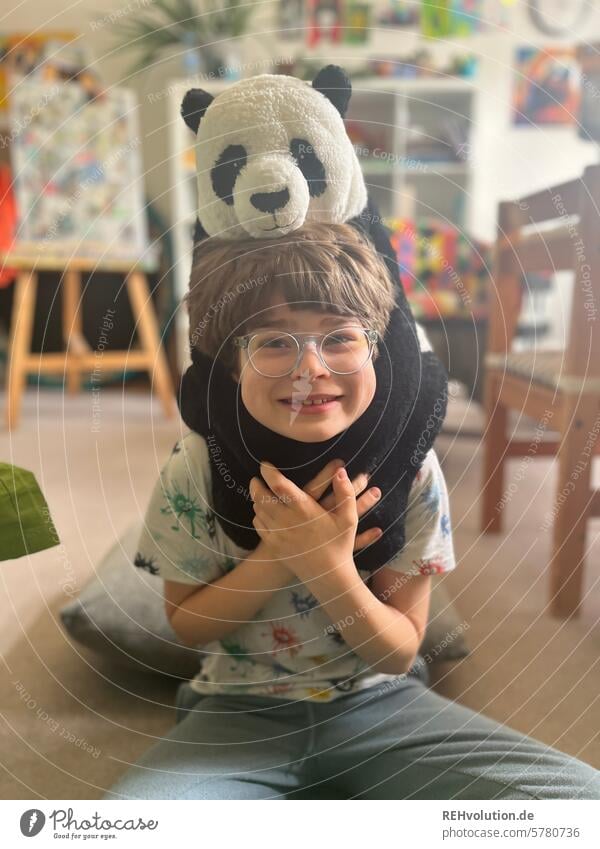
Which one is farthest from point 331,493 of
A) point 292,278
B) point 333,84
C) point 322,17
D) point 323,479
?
point 322,17

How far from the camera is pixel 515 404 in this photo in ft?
1.75

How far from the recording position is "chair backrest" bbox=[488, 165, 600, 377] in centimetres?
46

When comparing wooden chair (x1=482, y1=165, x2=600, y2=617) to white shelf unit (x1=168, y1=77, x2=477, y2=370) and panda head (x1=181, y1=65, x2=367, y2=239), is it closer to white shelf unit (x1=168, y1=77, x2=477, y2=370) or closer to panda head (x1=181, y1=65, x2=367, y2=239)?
white shelf unit (x1=168, y1=77, x2=477, y2=370)

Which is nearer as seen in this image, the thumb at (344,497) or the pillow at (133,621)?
the thumb at (344,497)

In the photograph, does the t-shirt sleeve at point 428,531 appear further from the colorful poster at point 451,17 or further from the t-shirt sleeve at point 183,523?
the colorful poster at point 451,17

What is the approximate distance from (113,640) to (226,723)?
0.19 m

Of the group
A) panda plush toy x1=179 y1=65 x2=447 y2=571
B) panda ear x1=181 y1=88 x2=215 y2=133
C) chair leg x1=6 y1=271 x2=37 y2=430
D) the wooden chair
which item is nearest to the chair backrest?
the wooden chair

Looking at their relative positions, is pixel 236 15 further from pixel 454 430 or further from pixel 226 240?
pixel 454 430

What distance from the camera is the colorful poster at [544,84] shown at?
0.47m

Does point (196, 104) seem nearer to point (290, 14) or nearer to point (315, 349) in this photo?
point (315, 349)

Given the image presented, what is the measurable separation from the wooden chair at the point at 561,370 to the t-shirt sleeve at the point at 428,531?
0.06 metres

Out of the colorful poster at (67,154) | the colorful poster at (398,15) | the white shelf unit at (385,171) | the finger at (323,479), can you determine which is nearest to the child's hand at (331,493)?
the finger at (323,479)

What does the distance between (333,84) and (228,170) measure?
0.25 ft

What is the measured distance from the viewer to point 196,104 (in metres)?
0.39
